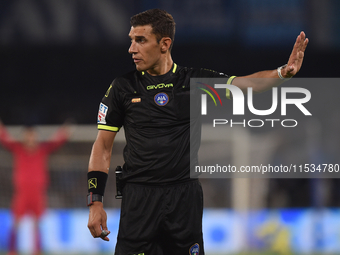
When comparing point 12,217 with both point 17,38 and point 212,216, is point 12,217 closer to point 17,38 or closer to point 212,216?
point 212,216

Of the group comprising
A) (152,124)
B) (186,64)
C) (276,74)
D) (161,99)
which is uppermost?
(186,64)

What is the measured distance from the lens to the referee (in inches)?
91.4

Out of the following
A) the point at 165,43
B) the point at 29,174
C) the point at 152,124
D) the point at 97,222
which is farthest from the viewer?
the point at 29,174

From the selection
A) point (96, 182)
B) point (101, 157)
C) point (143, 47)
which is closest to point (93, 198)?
point (96, 182)

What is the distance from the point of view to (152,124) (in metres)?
2.38

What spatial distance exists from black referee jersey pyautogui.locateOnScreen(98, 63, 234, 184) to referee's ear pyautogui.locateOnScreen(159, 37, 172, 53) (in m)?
0.16

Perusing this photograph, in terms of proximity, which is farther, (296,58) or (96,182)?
(96,182)

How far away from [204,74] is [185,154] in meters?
0.50

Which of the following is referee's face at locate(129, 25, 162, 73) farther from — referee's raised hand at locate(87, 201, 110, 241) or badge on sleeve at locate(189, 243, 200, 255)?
badge on sleeve at locate(189, 243, 200, 255)

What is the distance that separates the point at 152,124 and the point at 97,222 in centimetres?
62

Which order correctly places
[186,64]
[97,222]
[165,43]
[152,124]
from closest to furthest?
[97,222] < [152,124] < [165,43] < [186,64]

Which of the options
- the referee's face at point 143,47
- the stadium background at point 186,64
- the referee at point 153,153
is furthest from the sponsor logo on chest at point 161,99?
the stadium background at point 186,64

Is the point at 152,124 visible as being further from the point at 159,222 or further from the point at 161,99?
the point at 159,222

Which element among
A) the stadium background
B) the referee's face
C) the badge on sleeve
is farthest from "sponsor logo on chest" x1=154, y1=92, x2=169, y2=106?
the stadium background
